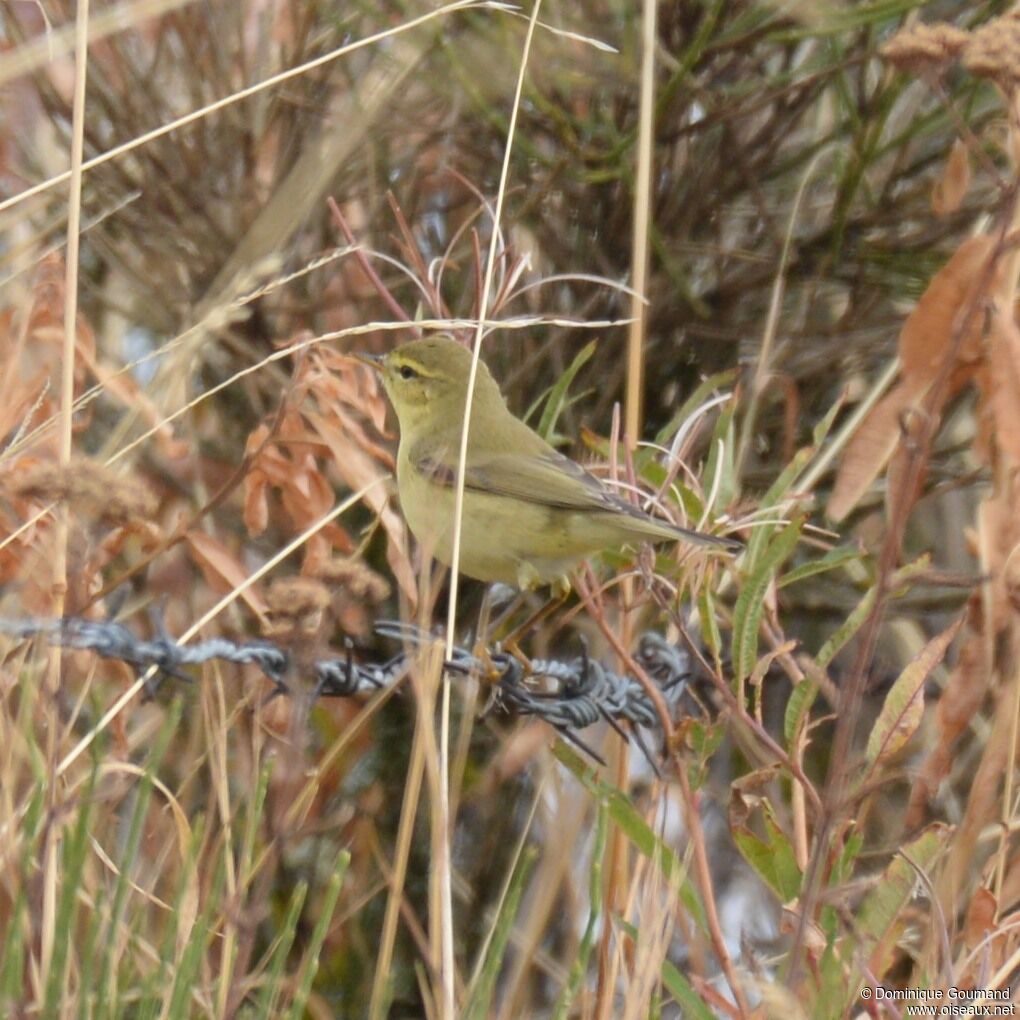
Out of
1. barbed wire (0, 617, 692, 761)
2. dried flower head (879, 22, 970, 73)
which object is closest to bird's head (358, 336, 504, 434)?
barbed wire (0, 617, 692, 761)

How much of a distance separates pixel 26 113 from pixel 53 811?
283cm

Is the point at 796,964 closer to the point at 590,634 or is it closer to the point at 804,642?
the point at 590,634

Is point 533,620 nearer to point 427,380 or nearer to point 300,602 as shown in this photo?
point 427,380

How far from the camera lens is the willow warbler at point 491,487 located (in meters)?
2.48

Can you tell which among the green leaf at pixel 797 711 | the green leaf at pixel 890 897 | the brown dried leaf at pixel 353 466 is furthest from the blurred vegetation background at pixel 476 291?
the green leaf at pixel 890 897

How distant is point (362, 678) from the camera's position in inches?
77.9

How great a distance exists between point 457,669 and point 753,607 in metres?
0.40

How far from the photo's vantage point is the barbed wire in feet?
5.45

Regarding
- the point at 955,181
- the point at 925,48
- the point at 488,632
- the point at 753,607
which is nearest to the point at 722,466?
the point at 753,607

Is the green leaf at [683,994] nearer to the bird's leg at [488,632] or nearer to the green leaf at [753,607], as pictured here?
the green leaf at [753,607]

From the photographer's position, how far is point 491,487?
2.71 metres

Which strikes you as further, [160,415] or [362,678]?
[160,415]

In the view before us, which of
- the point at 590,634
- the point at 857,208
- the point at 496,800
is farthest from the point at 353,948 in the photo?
the point at 857,208

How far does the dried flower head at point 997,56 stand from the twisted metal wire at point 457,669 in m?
0.78
